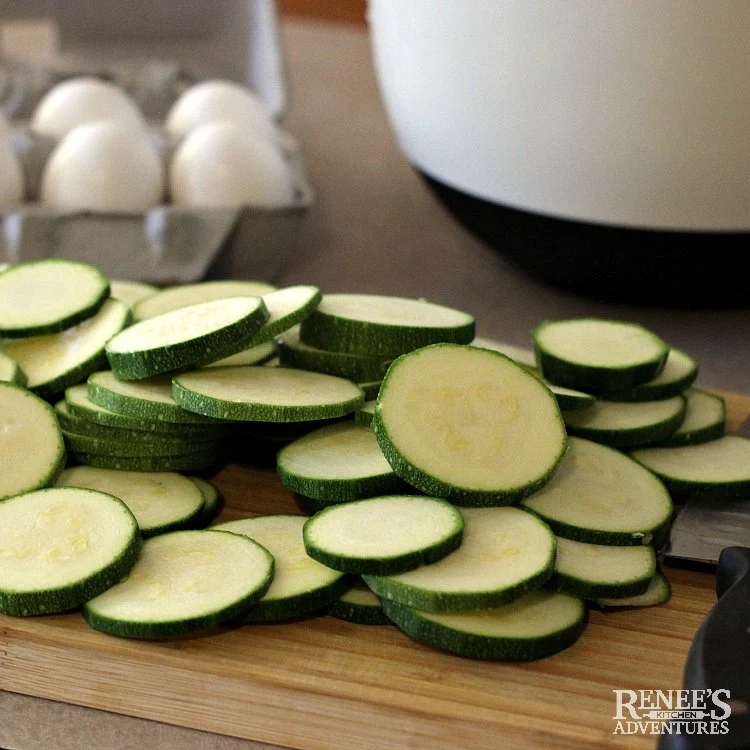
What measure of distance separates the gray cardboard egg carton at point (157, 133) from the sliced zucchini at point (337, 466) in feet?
2.08

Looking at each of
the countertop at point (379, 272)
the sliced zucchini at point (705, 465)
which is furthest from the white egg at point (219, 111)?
the sliced zucchini at point (705, 465)

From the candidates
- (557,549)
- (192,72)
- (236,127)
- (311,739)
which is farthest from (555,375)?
(192,72)

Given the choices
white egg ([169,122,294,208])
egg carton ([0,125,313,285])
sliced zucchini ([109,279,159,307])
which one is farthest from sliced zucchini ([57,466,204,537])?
white egg ([169,122,294,208])

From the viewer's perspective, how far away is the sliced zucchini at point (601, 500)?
106cm

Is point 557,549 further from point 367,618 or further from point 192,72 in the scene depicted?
point 192,72

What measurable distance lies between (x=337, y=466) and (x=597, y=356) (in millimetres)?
408

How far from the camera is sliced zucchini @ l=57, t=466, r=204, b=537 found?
3.55 ft

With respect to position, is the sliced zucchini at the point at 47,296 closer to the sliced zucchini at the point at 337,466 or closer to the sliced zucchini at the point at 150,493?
the sliced zucchini at the point at 150,493

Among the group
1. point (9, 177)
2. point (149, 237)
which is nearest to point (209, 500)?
point (149, 237)

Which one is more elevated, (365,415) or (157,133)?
(157,133)

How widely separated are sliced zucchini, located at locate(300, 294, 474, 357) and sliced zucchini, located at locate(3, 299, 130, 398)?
0.81ft

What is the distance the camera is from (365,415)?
1141 millimetres

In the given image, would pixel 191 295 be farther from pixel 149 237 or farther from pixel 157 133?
pixel 157 133

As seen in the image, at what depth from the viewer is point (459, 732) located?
2.90 ft
